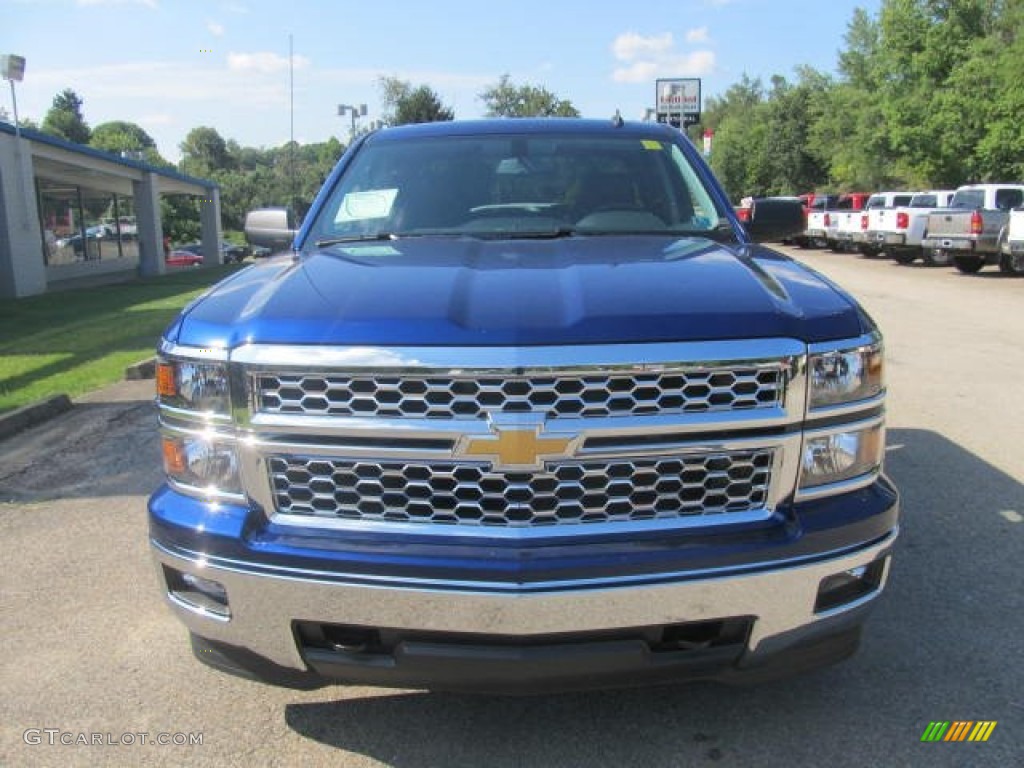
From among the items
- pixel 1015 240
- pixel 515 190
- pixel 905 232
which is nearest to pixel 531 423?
pixel 515 190

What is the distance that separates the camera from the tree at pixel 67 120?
353 feet

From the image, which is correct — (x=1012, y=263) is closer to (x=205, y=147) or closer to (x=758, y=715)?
(x=758, y=715)

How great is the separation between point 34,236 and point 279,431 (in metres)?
19.9

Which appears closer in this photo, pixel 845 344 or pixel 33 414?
pixel 845 344

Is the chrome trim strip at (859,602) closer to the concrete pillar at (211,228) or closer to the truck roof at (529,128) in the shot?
the truck roof at (529,128)

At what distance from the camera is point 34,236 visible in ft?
63.5

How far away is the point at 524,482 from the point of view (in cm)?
226

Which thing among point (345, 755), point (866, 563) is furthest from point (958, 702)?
point (345, 755)

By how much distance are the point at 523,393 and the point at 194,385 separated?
3.00 feet

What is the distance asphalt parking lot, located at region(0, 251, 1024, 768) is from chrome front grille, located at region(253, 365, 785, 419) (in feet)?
3.53

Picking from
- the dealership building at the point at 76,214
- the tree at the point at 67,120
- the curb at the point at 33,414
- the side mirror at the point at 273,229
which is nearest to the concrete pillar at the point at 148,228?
the dealership building at the point at 76,214

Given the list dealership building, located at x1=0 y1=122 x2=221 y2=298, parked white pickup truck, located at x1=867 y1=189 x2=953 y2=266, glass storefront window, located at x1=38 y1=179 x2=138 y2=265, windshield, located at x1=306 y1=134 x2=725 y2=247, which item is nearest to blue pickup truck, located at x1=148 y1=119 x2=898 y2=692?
windshield, located at x1=306 y1=134 x2=725 y2=247

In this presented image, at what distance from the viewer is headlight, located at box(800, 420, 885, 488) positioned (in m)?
2.39

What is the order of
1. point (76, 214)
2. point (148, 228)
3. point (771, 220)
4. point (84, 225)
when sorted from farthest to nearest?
point (84, 225)
point (76, 214)
point (148, 228)
point (771, 220)
